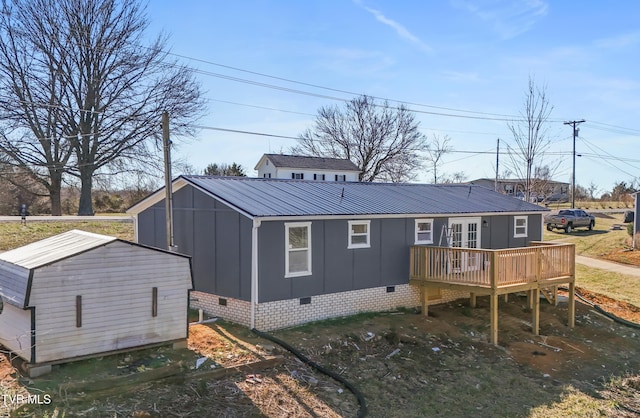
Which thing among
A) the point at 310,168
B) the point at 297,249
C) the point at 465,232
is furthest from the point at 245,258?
the point at 310,168

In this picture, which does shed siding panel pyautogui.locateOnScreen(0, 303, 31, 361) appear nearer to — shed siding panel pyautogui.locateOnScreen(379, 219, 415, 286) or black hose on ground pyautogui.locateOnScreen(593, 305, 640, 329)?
shed siding panel pyautogui.locateOnScreen(379, 219, 415, 286)

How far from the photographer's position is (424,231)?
14.6 meters

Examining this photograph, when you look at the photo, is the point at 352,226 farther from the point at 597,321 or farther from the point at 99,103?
the point at 99,103

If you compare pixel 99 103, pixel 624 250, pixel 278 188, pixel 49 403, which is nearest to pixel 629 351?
pixel 278 188

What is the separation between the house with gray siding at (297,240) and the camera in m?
11.3

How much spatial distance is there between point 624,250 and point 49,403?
93.2ft

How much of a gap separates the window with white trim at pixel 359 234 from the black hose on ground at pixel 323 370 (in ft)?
11.5

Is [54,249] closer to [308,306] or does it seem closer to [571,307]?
[308,306]

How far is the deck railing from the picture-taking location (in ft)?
40.7

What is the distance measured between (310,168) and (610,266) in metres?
25.2

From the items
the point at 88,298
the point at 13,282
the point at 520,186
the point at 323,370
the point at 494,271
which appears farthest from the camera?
the point at 520,186

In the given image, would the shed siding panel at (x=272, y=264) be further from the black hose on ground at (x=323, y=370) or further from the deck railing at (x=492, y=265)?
the deck railing at (x=492, y=265)

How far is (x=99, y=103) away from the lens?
1138 inches

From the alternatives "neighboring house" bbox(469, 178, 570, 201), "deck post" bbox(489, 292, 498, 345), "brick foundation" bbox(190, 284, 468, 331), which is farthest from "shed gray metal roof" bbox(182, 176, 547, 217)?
"neighboring house" bbox(469, 178, 570, 201)
